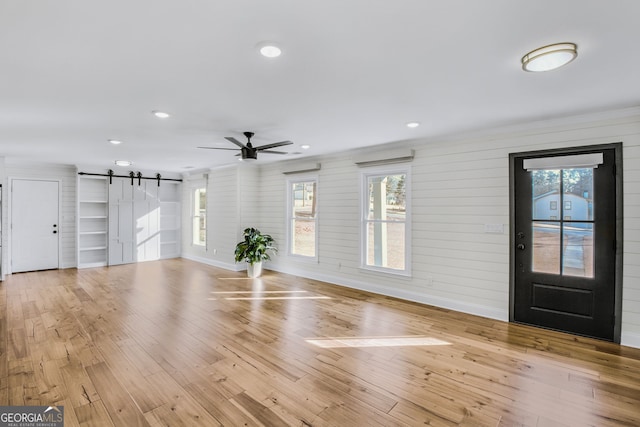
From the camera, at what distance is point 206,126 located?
394 centimetres

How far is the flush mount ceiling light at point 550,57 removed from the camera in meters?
2.03

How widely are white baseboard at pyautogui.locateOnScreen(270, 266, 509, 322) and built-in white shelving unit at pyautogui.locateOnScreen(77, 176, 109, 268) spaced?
5.37m

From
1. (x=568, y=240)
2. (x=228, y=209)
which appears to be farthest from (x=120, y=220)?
(x=568, y=240)

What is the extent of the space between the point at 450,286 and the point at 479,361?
1621 millimetres

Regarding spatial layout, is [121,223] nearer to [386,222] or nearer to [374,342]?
[386,222]

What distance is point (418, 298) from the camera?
485 centimetres

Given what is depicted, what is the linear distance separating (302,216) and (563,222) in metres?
4.49

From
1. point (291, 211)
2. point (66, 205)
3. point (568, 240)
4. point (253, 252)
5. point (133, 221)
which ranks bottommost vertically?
point (253, 252)

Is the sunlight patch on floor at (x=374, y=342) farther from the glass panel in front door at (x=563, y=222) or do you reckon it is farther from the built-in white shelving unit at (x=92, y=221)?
the built-in white shelving unit at (x=92, y=221)

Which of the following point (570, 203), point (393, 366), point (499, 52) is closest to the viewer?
point (499, 52)

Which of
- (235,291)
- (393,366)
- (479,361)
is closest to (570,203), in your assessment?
(479,361)

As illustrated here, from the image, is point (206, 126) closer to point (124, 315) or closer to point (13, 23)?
point (13, 23)

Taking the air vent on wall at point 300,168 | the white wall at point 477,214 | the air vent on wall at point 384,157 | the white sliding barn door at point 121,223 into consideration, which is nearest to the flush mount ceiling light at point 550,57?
the white wall at point 477,214

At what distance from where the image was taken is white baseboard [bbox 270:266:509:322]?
4148 millimetres
